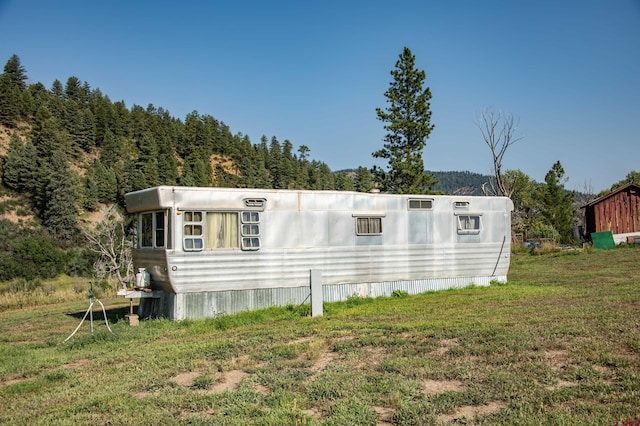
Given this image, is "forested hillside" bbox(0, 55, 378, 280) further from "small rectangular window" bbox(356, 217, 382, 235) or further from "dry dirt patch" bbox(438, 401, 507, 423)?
"dry dirt patch" bbox(438, 401, 507, 423)

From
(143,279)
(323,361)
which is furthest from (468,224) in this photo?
(323,361)

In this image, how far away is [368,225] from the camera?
13867mm

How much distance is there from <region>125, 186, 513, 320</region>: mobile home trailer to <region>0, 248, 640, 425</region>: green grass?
0.89m

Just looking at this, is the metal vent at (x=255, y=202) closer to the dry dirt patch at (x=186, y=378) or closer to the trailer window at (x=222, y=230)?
the trailer window at (x=222, y=230)

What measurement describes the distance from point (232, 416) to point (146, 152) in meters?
63.5

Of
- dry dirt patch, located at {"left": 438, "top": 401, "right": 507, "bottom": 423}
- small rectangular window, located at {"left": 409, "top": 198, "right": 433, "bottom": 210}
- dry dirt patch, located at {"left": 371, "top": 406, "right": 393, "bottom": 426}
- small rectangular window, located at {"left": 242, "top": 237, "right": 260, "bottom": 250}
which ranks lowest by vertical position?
dry dirt patch, located at {"left": 371, "top": 406, "right": 393, "bottom": 426}

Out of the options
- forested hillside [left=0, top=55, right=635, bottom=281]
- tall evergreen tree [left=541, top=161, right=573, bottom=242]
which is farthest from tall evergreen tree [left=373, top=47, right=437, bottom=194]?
tall evergreen tree [left=541, top=161, right=573, bottom=242]

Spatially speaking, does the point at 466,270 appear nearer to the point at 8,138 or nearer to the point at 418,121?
the point at 418,121

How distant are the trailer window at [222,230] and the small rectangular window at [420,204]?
4.99 meters

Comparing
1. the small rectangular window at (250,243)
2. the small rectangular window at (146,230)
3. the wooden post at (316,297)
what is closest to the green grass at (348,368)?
the wooden post at (316,297)

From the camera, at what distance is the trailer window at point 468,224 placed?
15180 mm

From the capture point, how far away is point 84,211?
54438 millimetres

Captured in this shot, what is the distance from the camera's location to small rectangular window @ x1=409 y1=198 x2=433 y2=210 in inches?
572

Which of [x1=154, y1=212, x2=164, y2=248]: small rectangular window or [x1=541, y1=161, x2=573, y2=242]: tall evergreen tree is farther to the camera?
[x1=541, y1=161, x2=573, y2=242]: tall evergreen tree
